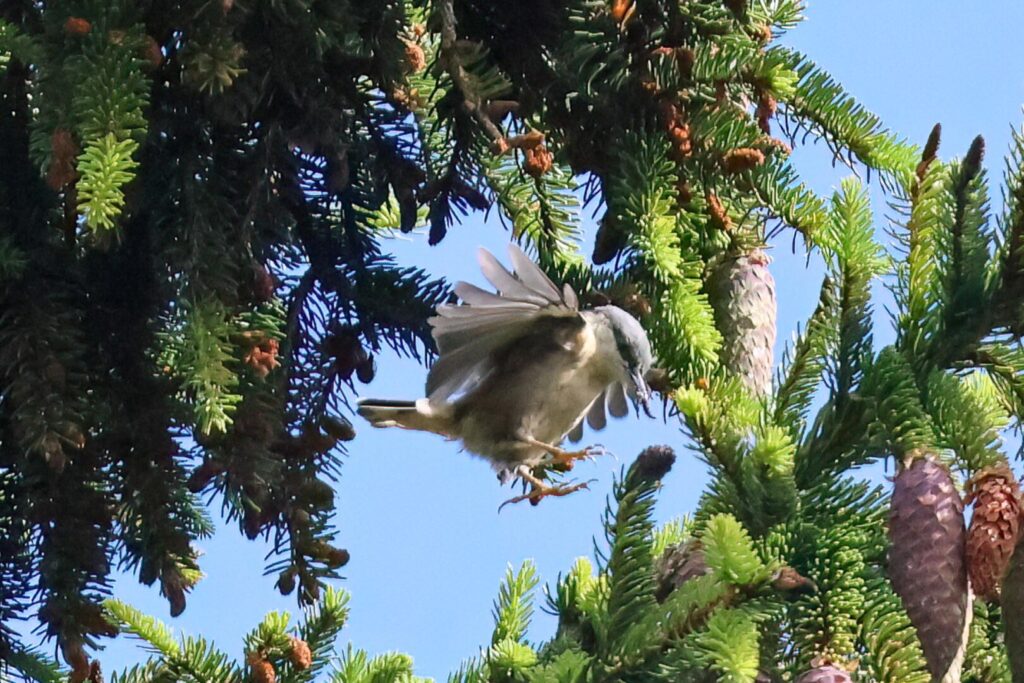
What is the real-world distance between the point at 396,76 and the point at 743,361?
763mm

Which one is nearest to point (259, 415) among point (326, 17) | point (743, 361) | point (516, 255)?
point (516, 255)

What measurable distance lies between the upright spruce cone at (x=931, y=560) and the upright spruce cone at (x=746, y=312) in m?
0.67

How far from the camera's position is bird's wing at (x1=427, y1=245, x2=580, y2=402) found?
216 centimetres

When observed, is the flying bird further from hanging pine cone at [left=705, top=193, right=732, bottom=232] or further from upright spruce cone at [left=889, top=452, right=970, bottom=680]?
upright spruce cone at [left=889, top=452, right=970, bottom=680]

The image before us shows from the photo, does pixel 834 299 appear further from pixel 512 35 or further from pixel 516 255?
pixel 512 35

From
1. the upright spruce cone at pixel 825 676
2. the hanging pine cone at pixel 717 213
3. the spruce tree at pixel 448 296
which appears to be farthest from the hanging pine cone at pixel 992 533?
the hanging pine cone at pixel 717 213

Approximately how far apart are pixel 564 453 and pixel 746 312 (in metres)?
0.49

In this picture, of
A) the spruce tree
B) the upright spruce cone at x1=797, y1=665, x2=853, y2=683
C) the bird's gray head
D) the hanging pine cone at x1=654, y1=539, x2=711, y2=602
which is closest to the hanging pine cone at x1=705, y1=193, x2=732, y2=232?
the spruce tree

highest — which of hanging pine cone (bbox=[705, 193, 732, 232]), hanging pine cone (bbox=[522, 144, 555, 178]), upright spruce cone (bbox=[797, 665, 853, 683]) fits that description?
hanging pine cone (bbox=[705, 193, 732, 232])

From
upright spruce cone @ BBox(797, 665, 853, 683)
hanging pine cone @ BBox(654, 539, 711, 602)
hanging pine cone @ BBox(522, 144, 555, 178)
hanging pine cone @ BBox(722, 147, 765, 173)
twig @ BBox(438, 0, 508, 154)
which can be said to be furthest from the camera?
hanging pine cone @ BBox(722, 147, 765, 173)

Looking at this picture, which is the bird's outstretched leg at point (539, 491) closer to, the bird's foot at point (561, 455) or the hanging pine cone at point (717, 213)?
the bird's foot at point (561, 455)

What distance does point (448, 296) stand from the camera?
2336mm

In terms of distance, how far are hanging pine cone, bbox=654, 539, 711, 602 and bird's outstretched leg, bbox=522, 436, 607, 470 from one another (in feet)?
2.08

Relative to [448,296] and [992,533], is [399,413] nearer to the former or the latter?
[448,296]
